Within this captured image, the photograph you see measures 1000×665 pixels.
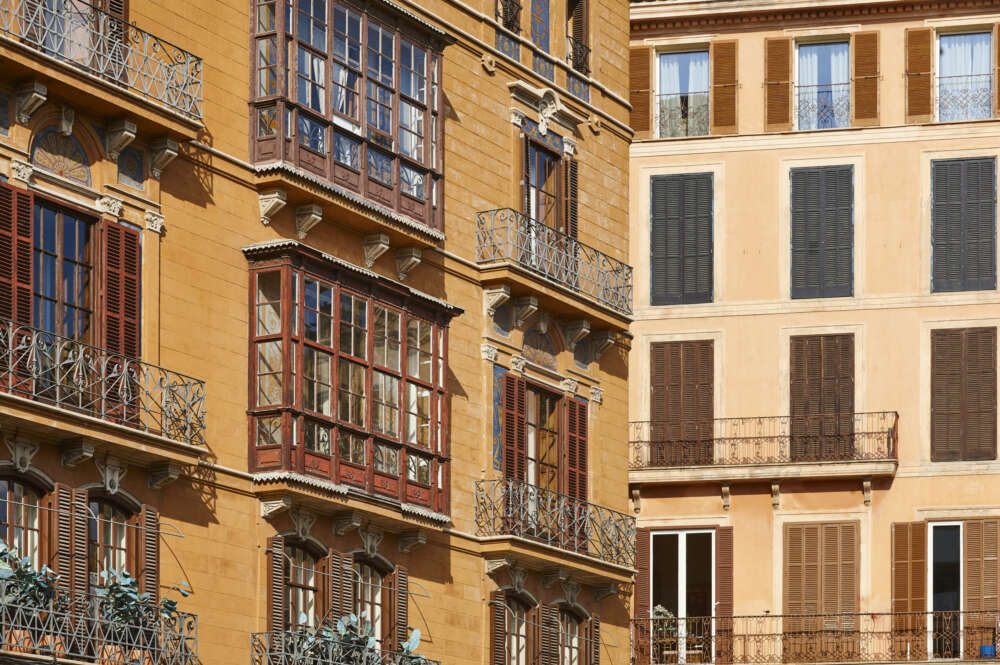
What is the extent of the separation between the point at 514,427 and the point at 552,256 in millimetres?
2970

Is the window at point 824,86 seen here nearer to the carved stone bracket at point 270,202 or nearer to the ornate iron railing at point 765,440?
the ornate iron railing at point 765,440

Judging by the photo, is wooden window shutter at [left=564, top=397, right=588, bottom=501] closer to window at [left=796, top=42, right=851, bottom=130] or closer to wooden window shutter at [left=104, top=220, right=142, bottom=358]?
wooden window shutter at [left=104, top=220, right=142, bottom=358]

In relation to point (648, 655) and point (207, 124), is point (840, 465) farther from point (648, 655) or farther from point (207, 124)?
point (207, 124)

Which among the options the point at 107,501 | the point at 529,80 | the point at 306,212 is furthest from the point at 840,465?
the point at 107,501

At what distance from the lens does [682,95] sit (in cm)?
5269

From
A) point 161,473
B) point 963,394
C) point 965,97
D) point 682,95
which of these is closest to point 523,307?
point 161,473

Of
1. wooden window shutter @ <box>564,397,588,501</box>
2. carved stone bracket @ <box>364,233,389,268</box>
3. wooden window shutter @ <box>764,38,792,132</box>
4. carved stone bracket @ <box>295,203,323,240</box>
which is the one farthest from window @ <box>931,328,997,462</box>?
carved stone bracket @ <box>295,203,323,240</box>

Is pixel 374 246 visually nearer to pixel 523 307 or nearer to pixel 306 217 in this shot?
pixel 306 217

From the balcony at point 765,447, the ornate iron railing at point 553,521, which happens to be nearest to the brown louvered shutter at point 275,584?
the ornate iron railing at point 553,521

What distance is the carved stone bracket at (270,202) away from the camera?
104 feet

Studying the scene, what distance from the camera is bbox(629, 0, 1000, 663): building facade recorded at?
49250 mm

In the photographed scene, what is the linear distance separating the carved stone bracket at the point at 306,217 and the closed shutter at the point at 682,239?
2029 centimetres

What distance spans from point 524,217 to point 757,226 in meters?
15.1

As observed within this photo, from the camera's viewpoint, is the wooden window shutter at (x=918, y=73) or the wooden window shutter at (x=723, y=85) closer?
the wooden window shutter at (x=918, y=73)
